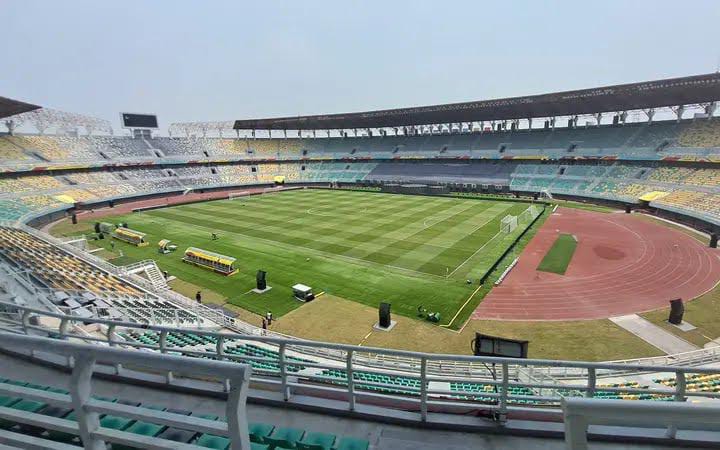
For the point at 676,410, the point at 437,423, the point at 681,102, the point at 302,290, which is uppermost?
the point at 681,102

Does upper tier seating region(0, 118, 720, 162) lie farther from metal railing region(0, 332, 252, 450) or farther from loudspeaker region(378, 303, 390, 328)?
metal railing region(0, 332, 252, 450)

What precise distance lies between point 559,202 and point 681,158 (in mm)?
16483

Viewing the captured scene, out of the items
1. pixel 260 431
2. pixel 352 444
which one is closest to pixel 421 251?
pixel 352 444

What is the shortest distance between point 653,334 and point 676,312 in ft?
6.77

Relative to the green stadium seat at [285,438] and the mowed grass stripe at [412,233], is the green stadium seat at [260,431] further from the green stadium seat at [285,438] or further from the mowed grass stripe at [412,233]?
the mowed grass stripe at [412,233]

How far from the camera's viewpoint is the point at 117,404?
2654 millimetres

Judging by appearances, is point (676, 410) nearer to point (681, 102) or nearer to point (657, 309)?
point (657, 309)

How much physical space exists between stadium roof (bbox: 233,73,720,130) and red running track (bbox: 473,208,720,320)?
22405 millimetres

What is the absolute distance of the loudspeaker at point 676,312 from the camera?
18578 mm

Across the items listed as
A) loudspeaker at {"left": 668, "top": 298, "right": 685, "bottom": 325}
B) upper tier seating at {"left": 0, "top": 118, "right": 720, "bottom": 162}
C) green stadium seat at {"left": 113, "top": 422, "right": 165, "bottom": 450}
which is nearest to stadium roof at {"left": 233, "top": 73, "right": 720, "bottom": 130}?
upper tier seating at {"left": 0, "top": 118, "right": 720, "bottom": 162}

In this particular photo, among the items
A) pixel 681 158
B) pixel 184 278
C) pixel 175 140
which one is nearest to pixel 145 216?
pixel 184 278

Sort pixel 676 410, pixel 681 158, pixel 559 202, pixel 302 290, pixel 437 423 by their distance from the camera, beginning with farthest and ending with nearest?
pixel 559 202 → pixel 681 158 → pixel 302 290 → pixel 437 423 → pixel 676 410

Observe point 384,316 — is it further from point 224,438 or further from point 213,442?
point 213,442

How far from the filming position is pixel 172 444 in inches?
102
